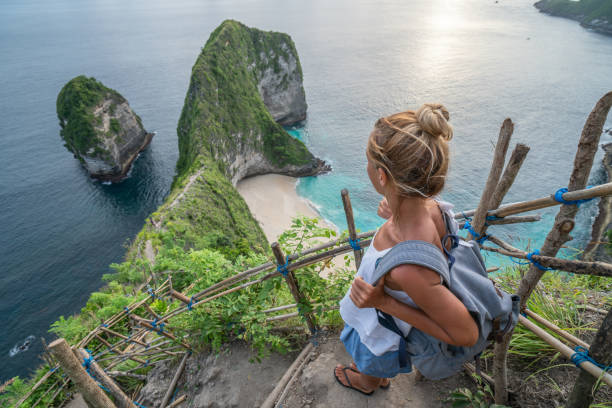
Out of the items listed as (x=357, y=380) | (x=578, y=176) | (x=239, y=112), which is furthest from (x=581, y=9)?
(x=357, y=380)

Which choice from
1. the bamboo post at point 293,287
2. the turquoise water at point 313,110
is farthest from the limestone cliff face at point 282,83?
the bamboo post at point 293,287

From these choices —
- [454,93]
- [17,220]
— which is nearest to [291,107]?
[454,93]

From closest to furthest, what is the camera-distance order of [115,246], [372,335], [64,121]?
[372,335] → [115,246] → [64,121]

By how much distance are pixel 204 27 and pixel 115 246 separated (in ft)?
314

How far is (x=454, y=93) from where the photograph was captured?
48000 mm

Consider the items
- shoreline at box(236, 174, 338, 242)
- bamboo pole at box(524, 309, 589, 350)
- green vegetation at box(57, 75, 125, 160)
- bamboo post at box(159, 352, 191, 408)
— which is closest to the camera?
bamboo pole at box(524, 309, 589, 350)

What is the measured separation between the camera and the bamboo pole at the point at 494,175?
2420 millimetres

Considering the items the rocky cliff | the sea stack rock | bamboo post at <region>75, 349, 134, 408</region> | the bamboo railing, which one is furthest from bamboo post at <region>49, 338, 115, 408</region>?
the sea stack rock

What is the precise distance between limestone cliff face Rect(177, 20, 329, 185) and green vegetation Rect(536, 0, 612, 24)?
7412cm

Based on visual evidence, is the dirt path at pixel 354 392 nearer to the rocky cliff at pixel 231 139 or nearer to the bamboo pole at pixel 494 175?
the bamboo pole at pixel 494 175

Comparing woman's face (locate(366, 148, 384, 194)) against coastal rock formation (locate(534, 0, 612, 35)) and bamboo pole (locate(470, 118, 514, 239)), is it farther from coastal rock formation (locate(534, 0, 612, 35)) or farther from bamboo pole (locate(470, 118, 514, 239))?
coastal rock formation (locate(534, 0, 612, 35))

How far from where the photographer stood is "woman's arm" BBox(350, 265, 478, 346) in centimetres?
152

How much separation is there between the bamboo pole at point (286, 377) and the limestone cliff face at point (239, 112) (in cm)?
2069

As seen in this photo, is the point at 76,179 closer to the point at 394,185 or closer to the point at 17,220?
the point at 17,220
